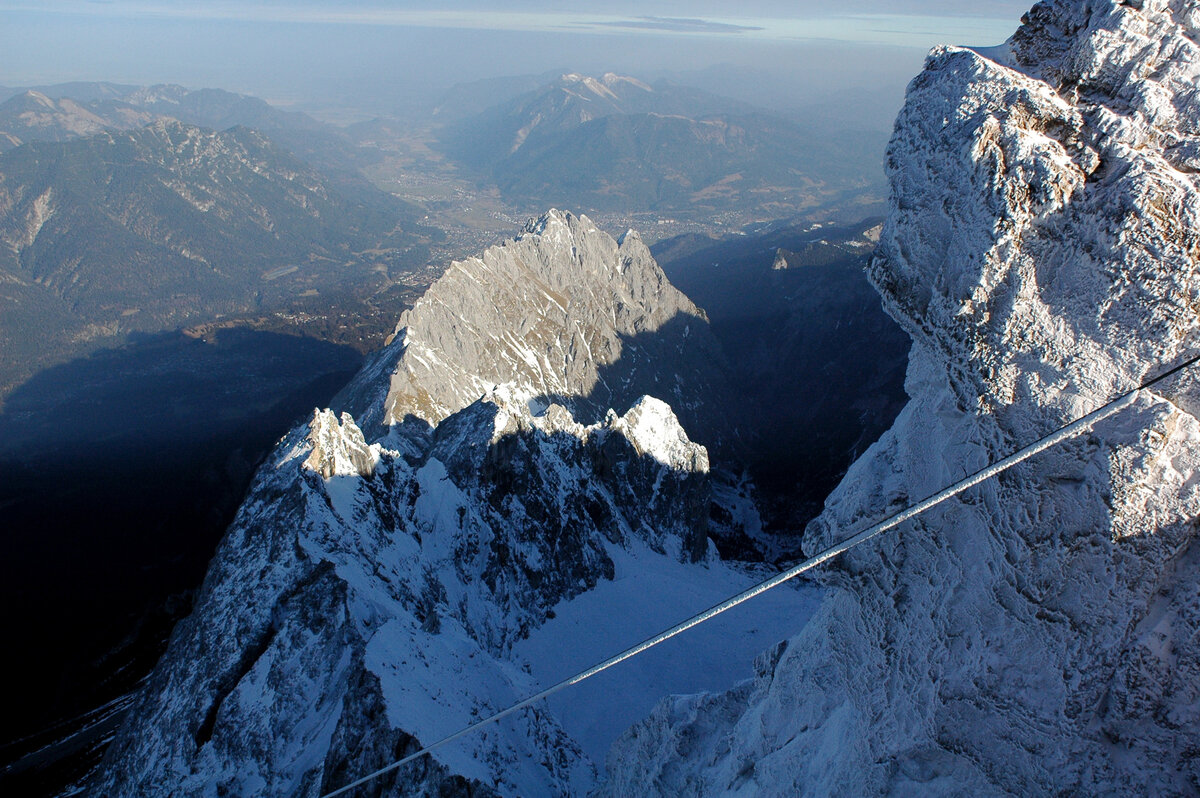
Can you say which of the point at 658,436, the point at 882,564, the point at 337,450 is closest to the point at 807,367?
the point at 658,436

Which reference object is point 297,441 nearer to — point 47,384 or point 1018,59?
point 1018,59

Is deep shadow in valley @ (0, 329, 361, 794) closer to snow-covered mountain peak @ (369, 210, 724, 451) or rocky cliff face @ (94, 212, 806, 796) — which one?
rocky cliff face @ (94, 212, 806, 796)

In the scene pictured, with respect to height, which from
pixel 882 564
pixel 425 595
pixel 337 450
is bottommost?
pixel 425 595

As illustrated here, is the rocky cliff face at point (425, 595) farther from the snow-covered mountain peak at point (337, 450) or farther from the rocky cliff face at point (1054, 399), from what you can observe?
the rocky cliff face at point (1054, 399)

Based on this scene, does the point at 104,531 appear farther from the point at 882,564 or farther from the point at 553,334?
the point at 882,564

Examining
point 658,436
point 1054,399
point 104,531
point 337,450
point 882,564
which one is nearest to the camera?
point 1054,399

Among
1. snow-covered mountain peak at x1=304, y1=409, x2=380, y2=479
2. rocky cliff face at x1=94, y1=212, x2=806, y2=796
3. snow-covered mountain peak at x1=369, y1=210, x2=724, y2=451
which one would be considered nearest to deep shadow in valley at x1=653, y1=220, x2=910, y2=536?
snow-covered mountain peak at x1=369, y1=210, x2=724, y2=451

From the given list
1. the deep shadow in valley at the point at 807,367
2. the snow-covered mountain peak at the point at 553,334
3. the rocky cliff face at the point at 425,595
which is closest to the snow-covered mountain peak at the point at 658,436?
the rocky cliff face at the point at 425,595
